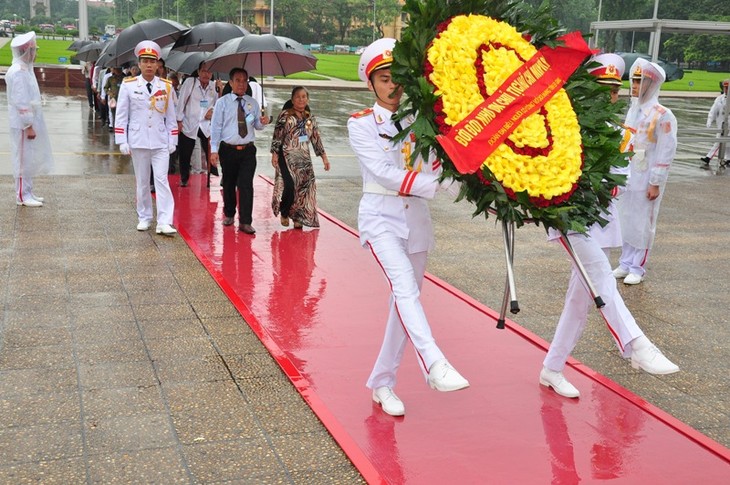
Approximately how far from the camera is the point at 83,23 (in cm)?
3397

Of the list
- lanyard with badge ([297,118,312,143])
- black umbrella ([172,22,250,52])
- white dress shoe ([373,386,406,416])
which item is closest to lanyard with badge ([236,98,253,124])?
lanyard with badge ([297,118,312,143])

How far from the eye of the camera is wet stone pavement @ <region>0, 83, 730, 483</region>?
4200 millimetres

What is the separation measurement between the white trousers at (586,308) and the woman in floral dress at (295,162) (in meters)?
4.86

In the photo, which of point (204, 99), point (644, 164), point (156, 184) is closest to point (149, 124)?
point (156, 184)

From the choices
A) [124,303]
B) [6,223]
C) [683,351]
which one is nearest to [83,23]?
[6,223]

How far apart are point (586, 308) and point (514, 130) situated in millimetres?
1308

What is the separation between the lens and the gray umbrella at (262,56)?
371 inches

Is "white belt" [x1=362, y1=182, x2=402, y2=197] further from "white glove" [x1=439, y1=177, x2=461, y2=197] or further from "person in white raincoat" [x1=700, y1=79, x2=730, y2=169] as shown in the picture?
"person in white raincoat" [x1=700, y1=79, x2=730, y2=169]

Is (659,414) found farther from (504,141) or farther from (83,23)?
(83,23)

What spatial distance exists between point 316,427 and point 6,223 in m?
6.13

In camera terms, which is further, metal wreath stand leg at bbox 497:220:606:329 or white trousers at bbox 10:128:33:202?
white trousers at bbox 10:128:33:202

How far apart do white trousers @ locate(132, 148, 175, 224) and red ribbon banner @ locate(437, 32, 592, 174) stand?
5686 mm

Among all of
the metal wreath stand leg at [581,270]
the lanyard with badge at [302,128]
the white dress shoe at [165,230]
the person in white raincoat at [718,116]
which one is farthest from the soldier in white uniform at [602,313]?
the person in white raincoat at [718,116]

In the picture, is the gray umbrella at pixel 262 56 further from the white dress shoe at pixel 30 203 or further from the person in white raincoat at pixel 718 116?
the person in white raincoat at pixel 718 116
